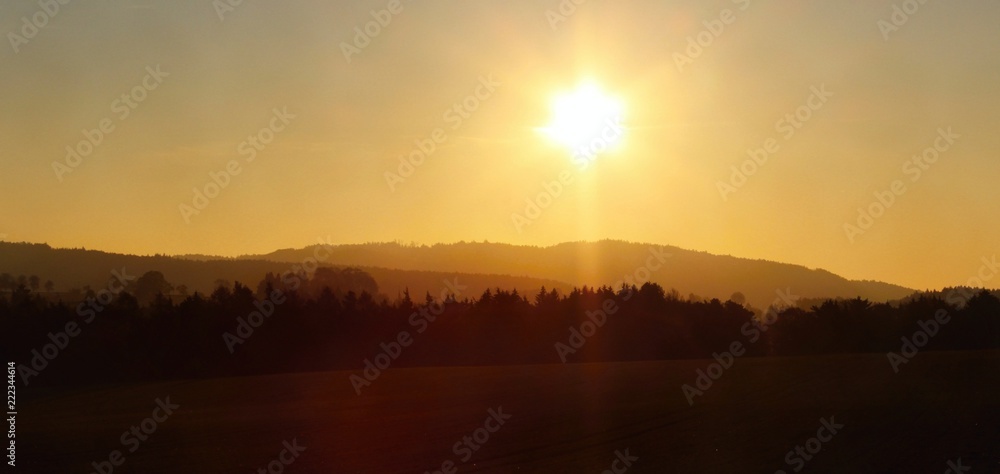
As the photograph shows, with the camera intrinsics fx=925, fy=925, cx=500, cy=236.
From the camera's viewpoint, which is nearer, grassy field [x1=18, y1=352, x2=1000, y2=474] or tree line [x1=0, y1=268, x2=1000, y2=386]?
grassy field [x1=18, y1=352, x2=1000, y2=474]

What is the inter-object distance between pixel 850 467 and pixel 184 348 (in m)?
43.9

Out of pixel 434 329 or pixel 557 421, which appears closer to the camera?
pixel 557 421

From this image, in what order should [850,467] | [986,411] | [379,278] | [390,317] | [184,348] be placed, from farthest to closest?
[379,278], [390,317], [184,348], [986,411], [850,467]

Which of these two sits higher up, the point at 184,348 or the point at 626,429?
the point at 184,348

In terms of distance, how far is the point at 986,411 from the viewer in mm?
29203

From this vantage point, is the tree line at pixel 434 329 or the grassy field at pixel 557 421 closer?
the grassy field at pixel 557 421

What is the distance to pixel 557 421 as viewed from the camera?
29734mm

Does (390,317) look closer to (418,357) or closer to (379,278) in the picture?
(418,357)

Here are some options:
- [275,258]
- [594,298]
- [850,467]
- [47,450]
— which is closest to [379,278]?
[275,258]

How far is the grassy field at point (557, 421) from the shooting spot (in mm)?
22562

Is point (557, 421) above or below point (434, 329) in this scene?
below

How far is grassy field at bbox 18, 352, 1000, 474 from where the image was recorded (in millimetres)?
22562

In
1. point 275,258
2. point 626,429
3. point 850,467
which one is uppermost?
point 275,258

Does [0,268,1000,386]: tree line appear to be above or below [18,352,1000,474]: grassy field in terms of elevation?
above
